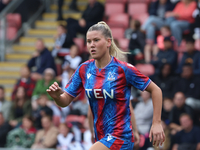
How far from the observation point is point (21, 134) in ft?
28.9

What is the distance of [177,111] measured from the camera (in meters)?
7.79

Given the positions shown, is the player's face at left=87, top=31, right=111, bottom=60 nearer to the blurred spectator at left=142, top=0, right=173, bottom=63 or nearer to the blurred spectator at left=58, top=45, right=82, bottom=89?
the blurred spectator at left=142, top=0, right=173, bottom=63

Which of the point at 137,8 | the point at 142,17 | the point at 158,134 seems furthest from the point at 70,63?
the point at 158,134

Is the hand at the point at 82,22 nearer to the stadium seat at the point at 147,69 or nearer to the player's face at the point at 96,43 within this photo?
the stadium seat at the point at 147,69

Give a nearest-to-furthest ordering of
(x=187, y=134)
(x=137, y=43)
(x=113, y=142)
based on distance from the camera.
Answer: (x=113, y=142)
(x=187, y=134)
(x=137, y=43)

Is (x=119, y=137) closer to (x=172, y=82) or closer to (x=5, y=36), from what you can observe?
(x=172, y=82)

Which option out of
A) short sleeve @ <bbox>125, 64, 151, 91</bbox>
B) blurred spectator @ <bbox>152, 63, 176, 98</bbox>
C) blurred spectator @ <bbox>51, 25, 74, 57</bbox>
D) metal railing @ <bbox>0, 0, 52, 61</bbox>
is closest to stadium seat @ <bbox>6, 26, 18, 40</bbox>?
metal railing @ <bbox>0, 0, 52, 61</bbox>

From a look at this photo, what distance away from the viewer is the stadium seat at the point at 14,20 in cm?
1227

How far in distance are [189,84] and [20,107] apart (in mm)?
4647

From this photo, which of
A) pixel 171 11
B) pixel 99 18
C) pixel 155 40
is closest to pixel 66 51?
pixel 99 18

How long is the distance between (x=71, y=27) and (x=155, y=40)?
8.41 ft

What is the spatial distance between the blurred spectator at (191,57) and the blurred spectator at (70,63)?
2.75 m

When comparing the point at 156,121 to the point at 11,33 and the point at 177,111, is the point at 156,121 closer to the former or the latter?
the point at 177,111

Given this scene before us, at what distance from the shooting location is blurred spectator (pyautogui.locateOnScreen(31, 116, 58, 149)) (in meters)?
8.49
